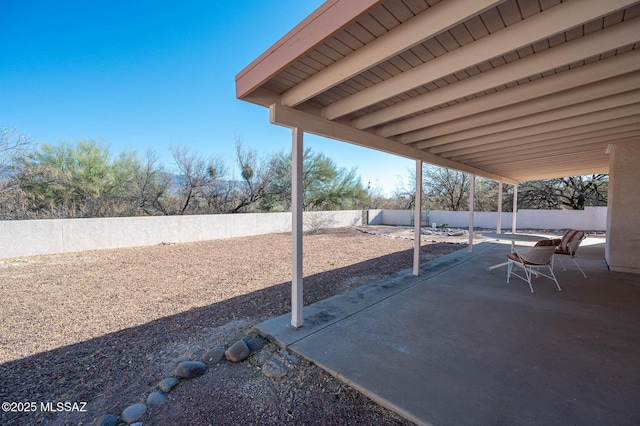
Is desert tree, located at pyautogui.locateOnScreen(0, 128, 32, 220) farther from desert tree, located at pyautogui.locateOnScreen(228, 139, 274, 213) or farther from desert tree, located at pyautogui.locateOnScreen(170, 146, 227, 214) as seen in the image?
desert tree, located at pyautogui.locateOnScreen(228, 139, 274, 213)

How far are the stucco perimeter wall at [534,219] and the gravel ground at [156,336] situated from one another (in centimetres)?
1103

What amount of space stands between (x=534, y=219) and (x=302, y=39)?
16029 millimetres

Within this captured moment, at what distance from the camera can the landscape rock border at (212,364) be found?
5.42 ft

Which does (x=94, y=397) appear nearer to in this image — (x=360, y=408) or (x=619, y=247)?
(x=360, y=408)

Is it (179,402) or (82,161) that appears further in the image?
(82,161)

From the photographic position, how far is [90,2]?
534 cm

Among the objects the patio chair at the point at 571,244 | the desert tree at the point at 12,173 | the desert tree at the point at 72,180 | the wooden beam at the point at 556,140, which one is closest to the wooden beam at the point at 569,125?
the wooden beam at the point at 556,140

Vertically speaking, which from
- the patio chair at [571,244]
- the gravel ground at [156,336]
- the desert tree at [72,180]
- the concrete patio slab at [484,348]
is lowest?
the gravel ground at [156,336]

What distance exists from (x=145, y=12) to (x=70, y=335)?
21.9 feet

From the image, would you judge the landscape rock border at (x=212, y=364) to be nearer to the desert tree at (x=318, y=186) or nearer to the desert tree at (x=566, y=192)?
the desert tree at (x=318, y=186)

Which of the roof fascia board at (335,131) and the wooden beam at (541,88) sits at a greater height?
the wooden beam at (541,88)

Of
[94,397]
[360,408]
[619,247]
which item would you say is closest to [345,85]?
[360,408]

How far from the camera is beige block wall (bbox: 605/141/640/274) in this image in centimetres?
449

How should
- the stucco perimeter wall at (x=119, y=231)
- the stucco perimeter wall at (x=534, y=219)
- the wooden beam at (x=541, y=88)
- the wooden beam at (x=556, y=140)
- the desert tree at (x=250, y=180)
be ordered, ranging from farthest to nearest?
the desert tree at (x=250, y=180)
the stucco perimeter wall at (x=534, y=219)
the stucco perimeter wall at (x=119, y=231)
the wooden beam at (x=556, y=140)
the wooden beam at (x=541, y=88)
